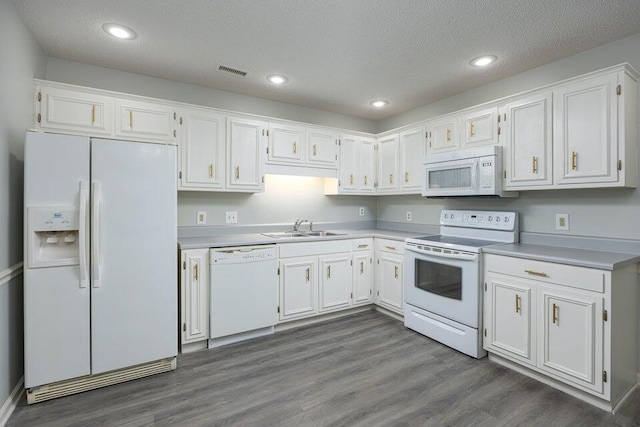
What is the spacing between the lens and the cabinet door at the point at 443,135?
3213 mm

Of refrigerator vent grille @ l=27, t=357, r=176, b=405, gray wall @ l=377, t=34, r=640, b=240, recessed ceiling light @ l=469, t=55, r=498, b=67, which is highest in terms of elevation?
recessed ceiling light @ l=469, t=55, r=498, b=67

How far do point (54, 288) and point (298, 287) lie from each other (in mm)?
1947

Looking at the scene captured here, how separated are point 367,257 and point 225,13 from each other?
2.73m

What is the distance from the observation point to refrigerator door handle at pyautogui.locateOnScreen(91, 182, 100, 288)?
6.93ft

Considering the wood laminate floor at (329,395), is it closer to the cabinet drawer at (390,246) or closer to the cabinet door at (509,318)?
the cabinet door at (509,318)

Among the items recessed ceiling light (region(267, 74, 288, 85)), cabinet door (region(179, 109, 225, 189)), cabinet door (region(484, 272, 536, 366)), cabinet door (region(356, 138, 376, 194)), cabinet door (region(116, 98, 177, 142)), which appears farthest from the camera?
cabinet door (region(356, 138, 376, 194))

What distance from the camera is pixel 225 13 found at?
2100 mm

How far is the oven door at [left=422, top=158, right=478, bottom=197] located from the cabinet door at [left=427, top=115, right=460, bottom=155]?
0.20 meters

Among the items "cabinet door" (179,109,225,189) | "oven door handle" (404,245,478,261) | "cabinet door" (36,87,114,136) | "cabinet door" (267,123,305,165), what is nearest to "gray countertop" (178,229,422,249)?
"oven door handle" (404,245,478,261)

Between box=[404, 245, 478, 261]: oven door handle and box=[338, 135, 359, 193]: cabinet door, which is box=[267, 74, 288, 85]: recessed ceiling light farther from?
box=[404, 245, 478, 261]: oven door handle

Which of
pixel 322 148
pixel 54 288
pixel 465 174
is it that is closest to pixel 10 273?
pixel 54 288

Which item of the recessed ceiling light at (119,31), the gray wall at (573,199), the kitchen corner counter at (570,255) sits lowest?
the kitchen corner counter at (570,255)

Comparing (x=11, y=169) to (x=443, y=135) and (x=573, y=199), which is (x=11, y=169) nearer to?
(x=443, y=135)

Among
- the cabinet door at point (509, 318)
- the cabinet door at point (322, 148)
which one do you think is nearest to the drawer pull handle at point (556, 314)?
the cabinet door at point (509, 318)
